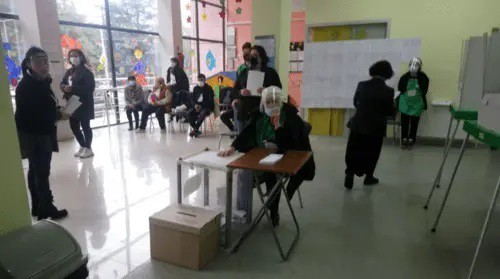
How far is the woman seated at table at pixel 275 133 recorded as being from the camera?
253cm

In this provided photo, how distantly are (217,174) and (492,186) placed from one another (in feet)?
10.7

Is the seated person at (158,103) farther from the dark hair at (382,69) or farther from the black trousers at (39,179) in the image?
the dark hair at (382,69)

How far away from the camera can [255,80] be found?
357cm

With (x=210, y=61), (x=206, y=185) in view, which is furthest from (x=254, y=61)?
(x=210, y=61)

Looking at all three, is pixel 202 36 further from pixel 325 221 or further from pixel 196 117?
pixel 325 221

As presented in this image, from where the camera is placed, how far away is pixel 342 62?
6.19 metres

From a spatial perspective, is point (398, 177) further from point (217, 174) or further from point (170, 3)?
point (170, 3)

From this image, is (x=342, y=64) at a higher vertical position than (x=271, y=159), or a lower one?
higher

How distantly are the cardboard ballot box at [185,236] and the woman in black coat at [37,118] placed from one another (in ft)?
3.98

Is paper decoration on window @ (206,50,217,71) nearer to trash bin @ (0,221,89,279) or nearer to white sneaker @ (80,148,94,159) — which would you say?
white sneaker @ (80,148,94,159)

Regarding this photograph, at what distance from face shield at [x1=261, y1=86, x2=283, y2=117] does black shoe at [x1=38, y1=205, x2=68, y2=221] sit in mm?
2065

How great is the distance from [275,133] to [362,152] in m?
1.53

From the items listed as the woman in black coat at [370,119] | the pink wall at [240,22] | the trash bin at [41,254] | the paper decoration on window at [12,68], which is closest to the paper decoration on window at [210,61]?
the pink wall at [240,22]

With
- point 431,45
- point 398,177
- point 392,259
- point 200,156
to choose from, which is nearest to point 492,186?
point 398,177
